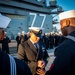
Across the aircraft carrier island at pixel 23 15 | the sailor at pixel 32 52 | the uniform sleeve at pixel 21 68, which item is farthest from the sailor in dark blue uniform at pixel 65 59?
the aircraft carrier island at pixel 23 15

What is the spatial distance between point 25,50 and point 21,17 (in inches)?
1366

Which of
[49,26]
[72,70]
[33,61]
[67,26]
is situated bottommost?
[49,26]

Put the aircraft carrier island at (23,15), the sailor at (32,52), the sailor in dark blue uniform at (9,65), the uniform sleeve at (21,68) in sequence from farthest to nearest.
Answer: the aircraft carrier island at (23,15) < the sailor at (32,52) < the uniform sleeve at (21,68) < the sailor in dark blue uniform at (9,65)

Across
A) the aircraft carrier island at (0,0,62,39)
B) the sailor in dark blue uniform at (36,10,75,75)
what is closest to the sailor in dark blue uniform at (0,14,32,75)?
the sailor in dark blue uniform at (36,10,75,75)

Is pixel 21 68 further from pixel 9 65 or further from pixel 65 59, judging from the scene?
pixel 65 59

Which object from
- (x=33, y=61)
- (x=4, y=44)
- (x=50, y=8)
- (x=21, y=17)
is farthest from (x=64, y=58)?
(x=50, y=8)

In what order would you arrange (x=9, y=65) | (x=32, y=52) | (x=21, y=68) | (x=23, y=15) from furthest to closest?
1. (x=23, y=15)
2. (x=32, y=52)
3. (x=21, y=68)
4. (x=9, y=65)

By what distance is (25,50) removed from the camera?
3.99 metres

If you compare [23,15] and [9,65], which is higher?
[9,65]

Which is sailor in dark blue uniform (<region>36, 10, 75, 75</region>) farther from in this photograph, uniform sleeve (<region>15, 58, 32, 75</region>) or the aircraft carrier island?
the aircraft carrier island

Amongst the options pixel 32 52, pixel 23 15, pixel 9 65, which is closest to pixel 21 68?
pixel 9 65

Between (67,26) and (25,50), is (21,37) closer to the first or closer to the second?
(25,50)

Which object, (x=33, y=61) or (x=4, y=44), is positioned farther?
(x=4, y=44)

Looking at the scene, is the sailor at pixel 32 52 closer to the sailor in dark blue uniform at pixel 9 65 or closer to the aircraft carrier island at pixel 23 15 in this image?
the sailor in dark blue uniform at pixel 9 65
